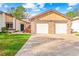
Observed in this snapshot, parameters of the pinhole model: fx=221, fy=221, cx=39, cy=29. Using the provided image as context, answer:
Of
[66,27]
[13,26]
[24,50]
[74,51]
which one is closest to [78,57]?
[74,51]

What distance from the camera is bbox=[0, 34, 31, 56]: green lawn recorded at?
588 cm

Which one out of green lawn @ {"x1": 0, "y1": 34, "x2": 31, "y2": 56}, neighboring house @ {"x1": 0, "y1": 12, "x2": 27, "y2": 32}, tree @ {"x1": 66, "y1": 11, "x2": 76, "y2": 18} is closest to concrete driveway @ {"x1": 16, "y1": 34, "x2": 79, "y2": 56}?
green lawn @ {"x1": 0, "y1": 34, "x2": 31, "y2": 56}

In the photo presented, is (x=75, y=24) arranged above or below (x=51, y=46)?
above

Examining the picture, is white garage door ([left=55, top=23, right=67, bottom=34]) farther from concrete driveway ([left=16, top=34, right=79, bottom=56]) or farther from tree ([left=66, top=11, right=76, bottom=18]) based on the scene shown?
tree ([left=66, top=11, right=76, bottom=18])

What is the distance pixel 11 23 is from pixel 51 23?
1.17 meters

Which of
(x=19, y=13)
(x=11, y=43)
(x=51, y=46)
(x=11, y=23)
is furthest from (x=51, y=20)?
(x=11, y=43)

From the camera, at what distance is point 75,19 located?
6.32m

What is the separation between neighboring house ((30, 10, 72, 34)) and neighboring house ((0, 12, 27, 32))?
297 millimetres

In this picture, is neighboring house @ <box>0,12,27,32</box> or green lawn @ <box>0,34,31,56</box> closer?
green lawn @ <box>0,34,31,56</box>

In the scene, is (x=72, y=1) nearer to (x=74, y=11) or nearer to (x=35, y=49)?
(x=74, y=11)

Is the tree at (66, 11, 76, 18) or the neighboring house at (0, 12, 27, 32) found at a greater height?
the tree at (66, 11, 76, 18)

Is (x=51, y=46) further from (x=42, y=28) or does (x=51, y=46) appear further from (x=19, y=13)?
(x=19, y=13)

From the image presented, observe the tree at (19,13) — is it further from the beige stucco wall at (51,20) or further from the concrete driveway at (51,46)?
the concrete driveway at (51,46)

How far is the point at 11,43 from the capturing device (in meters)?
6.09
